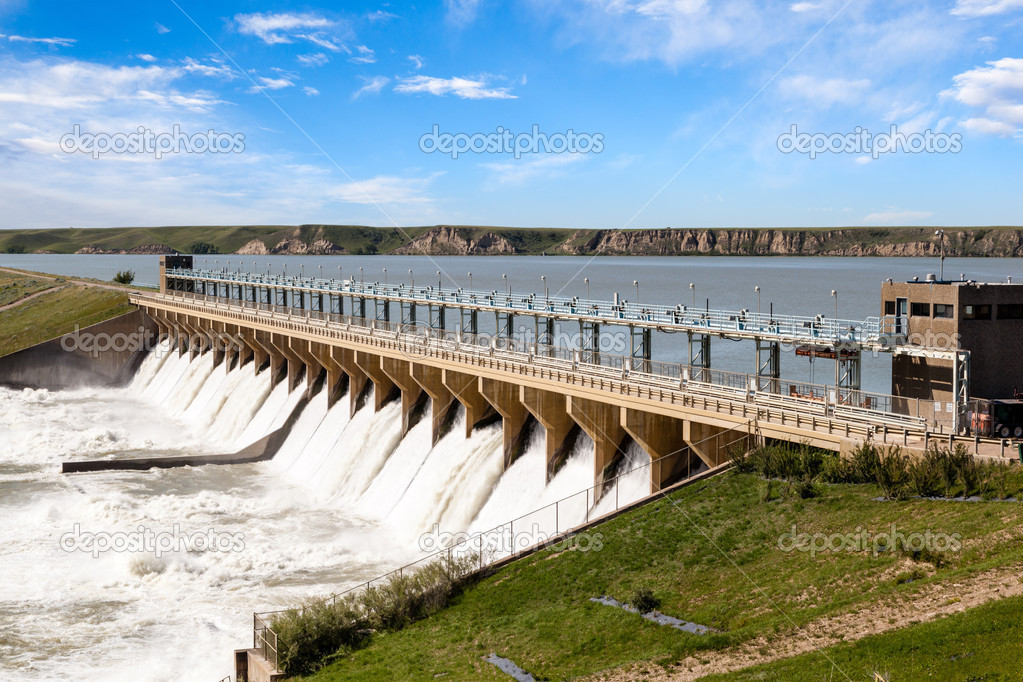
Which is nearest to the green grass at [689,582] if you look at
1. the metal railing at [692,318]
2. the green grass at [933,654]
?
the green grass at [933,654]

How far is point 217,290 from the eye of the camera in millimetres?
101812

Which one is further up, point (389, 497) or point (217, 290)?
point (217, 290)

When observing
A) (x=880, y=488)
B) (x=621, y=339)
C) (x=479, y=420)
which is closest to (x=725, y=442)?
(x=880, y=488)

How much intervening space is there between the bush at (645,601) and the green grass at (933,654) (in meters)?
4.50

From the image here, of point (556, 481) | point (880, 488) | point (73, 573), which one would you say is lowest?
point (73, 573)

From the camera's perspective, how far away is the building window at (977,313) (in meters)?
29.5

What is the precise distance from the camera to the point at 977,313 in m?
29.7

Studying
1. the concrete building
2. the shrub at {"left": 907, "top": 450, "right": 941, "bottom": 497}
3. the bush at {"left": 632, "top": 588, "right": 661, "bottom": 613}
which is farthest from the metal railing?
the bush at {"left": 632, "top": 588, "right": 661, "bottom": 613}

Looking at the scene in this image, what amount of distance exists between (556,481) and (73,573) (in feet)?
72.6

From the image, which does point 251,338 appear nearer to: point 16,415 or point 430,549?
point 16,415

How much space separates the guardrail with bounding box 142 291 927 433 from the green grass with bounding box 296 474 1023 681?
355 cm

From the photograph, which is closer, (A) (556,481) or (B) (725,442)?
(B) (725,442)

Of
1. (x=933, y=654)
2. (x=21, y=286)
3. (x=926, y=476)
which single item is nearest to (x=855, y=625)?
(x=933, y=654)

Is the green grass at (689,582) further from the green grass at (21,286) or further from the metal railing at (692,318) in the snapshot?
the green grass at (21,286)
